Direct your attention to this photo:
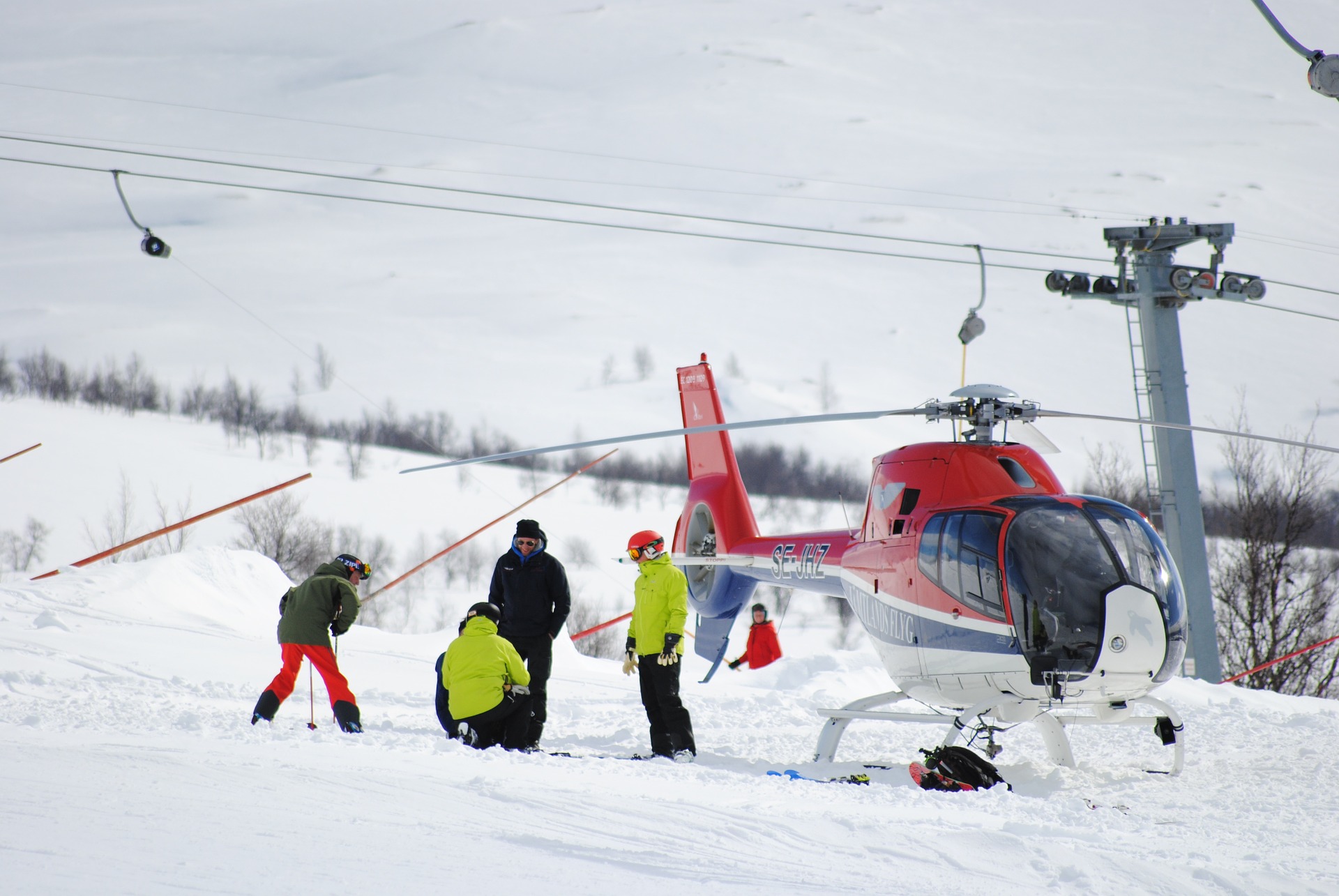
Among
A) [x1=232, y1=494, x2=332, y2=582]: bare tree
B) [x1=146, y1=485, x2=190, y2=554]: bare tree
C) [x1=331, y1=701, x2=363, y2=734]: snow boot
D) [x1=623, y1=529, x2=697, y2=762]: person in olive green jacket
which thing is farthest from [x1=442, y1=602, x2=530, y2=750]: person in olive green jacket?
[x1=146, y1=485, x2=190, y2=554]: bare tree

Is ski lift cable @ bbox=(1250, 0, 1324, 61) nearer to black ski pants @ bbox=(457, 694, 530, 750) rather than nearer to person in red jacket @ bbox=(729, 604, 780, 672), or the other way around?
black ski pants @ bbox=(457, 694, 530, 750)

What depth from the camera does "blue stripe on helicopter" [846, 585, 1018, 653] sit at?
7840 mm

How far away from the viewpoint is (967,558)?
26.5 feet

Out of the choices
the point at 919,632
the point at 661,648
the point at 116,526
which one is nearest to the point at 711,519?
the point at 661,648

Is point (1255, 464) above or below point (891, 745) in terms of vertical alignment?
above

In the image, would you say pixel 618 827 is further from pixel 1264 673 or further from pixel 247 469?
pixel 247 469

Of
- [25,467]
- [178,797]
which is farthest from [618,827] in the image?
[25,467]

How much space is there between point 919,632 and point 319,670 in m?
4.68

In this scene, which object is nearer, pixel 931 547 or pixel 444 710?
pixel 931 547

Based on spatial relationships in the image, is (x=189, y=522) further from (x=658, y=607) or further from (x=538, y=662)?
(x=658, y=607)

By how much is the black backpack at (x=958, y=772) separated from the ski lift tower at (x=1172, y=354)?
10537 millimetres

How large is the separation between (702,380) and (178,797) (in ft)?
31.9

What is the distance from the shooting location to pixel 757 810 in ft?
18.3

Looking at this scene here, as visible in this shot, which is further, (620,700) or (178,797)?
(620,700)
